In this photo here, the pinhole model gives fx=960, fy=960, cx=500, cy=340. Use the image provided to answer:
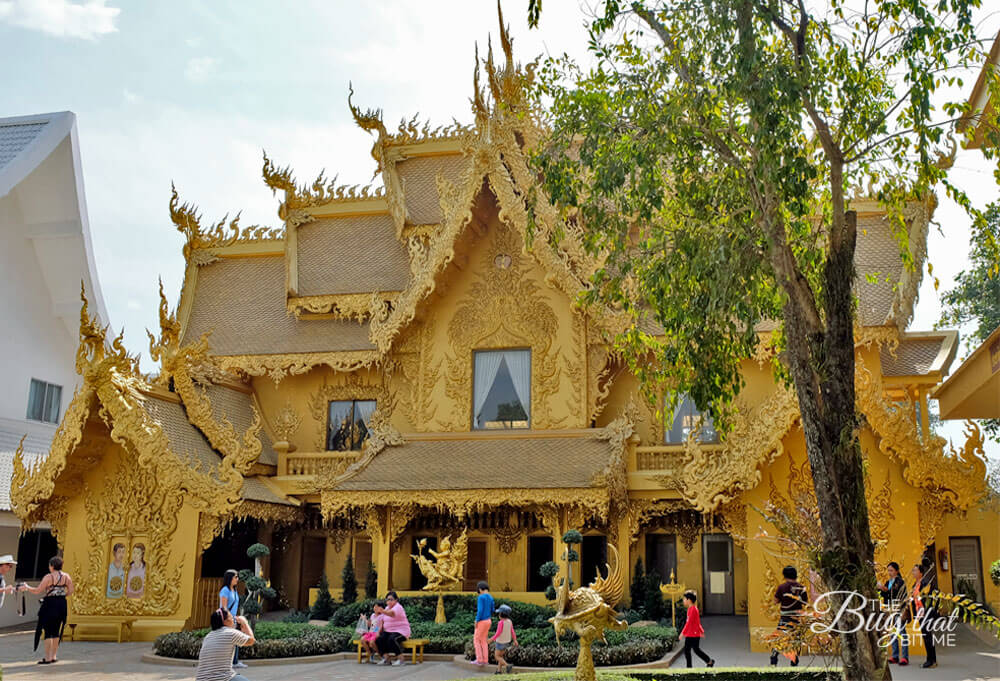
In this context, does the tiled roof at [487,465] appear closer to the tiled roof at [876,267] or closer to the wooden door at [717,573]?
the wooden door at [717,573]

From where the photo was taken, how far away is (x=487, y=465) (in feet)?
47.3

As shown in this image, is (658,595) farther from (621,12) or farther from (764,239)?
(621,12)

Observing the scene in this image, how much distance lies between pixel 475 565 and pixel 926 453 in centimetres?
713

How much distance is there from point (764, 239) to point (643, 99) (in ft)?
5.17

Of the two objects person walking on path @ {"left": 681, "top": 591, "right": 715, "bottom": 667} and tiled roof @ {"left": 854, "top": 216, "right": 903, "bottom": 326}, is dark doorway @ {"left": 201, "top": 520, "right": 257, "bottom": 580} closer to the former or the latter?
person walking on path @ {"left": 681, "top": 591, "right": 715, "bottom": 667}

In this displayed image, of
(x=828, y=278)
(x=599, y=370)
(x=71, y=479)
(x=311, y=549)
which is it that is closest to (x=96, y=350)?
(x=71, y=479)

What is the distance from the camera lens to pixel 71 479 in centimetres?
1488

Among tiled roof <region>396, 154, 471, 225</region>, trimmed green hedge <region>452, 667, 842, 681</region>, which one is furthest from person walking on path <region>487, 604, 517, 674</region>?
tiled roof <region>396, 154, 471, 225</region>

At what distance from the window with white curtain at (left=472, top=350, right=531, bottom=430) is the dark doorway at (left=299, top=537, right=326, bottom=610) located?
12.5 ft

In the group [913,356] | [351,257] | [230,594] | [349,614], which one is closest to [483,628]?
[230,594]

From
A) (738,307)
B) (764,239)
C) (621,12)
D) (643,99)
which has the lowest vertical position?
(738,307)

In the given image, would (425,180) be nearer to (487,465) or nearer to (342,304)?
(342,304)

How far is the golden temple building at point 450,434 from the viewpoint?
13.0 meters

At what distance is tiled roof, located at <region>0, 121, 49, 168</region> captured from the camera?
72.4 feet
